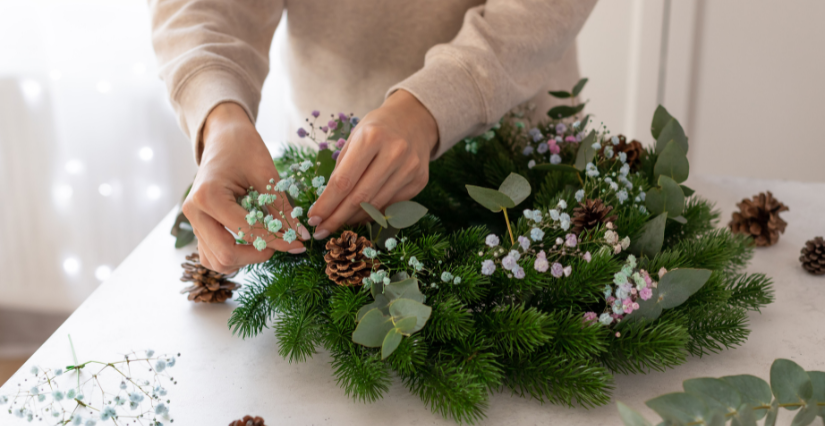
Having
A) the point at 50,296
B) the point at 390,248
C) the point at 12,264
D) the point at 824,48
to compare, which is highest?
the point at 824,48

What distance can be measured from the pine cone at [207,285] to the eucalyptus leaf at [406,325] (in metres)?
0.28

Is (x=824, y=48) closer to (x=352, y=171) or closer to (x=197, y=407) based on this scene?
(x=352, y=171)

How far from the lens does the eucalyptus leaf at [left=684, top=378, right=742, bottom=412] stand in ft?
1.12

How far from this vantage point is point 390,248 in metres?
0.46

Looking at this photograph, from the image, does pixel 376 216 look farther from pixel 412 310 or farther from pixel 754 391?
pixel 754 391

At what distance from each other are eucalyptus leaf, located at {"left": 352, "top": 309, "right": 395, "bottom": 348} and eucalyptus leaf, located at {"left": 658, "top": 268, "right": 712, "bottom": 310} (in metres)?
0.21

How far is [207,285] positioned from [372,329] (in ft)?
0.92

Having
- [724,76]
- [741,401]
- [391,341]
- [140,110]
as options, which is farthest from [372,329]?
[724,76]

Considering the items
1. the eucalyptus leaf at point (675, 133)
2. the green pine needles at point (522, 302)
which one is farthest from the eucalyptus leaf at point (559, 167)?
the eucalyptus leaf at point (675, 133)

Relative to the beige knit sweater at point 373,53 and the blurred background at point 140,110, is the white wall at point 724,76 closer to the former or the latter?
the blurred background at point 140,110

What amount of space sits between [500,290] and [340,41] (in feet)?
1.77

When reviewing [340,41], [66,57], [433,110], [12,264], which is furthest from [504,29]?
[12,264]

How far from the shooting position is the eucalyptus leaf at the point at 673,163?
0.54 metres

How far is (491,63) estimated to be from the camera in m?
0.66
